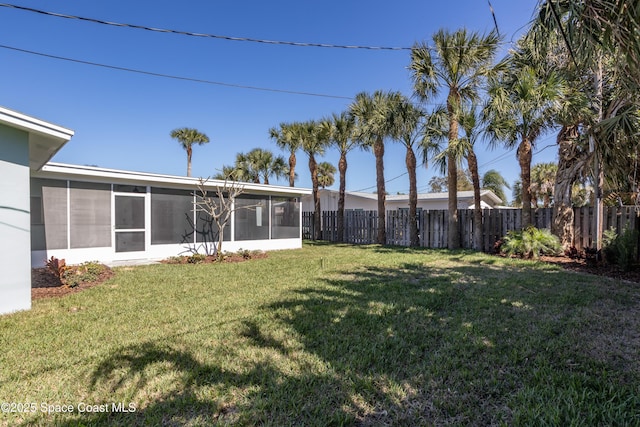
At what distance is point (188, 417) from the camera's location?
214 centimetres

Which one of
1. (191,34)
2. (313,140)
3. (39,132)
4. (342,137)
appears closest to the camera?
(39,132)

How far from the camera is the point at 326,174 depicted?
27375mm

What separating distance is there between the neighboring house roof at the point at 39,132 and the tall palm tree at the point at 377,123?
10.3m

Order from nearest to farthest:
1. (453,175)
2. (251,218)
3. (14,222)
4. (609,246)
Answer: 1. (14,222)
2. (609,246)
3. (453,175)
4. (251,218)

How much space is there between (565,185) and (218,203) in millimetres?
11010

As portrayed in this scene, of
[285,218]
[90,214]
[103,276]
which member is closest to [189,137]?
[285,218]

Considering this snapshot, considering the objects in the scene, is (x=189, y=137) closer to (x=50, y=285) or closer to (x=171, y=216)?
(x=171, y=216)

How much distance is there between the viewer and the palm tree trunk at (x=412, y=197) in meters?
12.9

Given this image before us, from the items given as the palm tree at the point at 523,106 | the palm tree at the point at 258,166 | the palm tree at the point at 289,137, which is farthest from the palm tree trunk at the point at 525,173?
the palm tree at the point at 258,166

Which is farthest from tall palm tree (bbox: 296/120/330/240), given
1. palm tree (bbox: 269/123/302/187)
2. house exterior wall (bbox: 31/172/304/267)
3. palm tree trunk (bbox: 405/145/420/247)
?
house exterior wall (bbox: 31/172/304/267)

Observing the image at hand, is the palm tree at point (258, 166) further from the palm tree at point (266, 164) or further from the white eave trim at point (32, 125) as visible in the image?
the white eave trim at point (32, 125)

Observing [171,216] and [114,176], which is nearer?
[114,176]

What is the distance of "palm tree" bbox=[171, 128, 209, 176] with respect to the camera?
76.2ft

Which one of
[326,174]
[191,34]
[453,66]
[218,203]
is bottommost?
[218,203]
